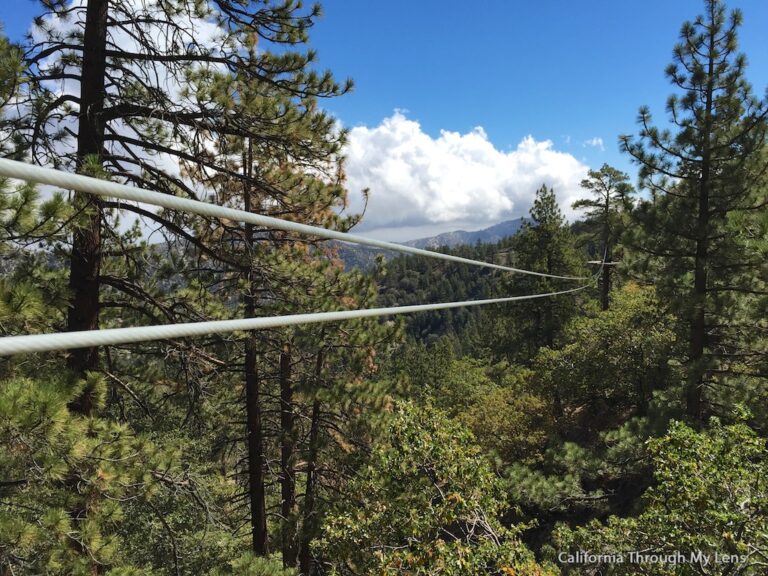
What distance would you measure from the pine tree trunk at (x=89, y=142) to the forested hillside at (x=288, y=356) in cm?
2

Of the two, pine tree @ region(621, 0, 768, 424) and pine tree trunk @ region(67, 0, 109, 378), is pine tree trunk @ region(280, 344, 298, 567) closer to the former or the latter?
pine tree trunk @ region(67, 0, 109, 378)

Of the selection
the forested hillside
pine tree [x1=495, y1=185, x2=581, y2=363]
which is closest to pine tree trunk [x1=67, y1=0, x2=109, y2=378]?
the forested hillside

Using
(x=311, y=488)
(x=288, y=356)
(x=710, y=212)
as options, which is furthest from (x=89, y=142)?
(x=710, y=212)

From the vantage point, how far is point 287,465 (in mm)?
7973

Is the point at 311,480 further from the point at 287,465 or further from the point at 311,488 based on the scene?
the point at 287,465

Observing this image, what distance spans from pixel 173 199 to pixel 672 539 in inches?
189

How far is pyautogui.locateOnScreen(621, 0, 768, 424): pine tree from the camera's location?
24.7ft

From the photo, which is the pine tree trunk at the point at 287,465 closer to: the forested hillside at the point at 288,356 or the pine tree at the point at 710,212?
the forested hillside at the point at 288,356

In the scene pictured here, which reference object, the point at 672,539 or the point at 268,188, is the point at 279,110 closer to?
the point at 268,188

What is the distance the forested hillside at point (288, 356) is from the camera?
3.29 meters

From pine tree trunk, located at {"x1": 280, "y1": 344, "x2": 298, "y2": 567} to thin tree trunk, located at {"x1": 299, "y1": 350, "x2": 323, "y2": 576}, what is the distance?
0.19m

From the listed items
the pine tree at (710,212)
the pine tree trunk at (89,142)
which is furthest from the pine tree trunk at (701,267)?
the pine tree trunk at (89,142)

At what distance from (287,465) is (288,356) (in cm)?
212

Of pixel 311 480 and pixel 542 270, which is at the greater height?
pixel 542 270
